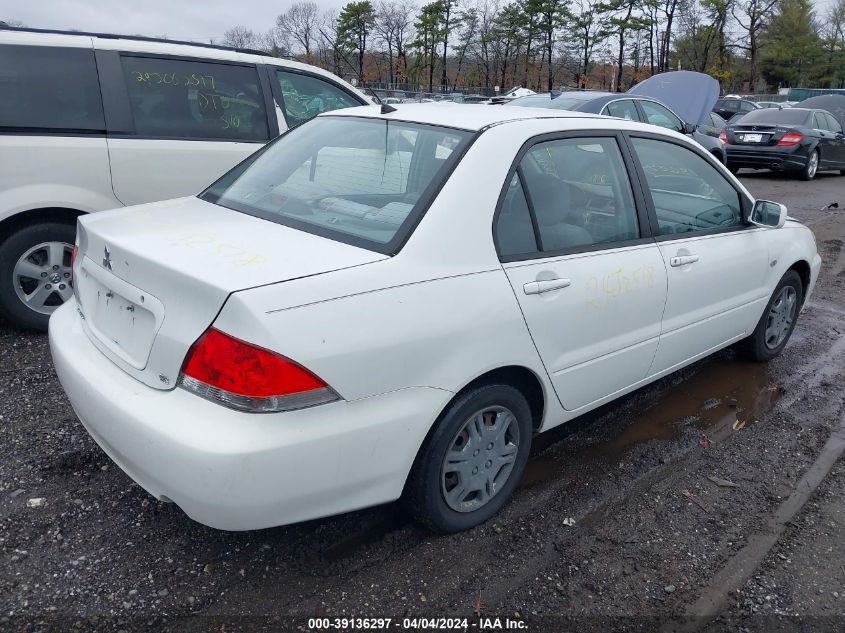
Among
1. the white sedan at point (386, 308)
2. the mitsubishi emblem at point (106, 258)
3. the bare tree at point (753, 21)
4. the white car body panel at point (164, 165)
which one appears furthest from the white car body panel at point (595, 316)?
the bare tree at point (753, 21)

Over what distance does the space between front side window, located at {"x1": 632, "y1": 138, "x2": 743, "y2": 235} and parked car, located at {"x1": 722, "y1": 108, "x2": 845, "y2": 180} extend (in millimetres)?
11986

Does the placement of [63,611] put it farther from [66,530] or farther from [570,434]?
[570,434]

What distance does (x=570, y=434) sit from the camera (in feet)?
12.6

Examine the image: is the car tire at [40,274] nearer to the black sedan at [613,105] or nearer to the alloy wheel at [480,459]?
the alloy wheel at [480,459]

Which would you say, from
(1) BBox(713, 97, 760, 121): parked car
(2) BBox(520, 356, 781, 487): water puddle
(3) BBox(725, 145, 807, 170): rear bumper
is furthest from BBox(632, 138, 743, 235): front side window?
(1) BBox(713, 97, 760, 121): parked car

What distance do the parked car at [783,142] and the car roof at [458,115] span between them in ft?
42.2

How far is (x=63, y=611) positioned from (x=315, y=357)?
1249 mm

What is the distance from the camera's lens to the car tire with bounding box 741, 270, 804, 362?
4.70m

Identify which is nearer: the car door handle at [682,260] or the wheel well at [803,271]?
the car door handle at [682,260]

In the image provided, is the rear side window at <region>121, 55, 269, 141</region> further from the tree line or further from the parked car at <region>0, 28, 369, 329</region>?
the tree line

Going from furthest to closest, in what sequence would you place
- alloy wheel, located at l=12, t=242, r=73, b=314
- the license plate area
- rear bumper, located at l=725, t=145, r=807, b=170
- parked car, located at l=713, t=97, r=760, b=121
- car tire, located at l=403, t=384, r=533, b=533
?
parked car, located at l=713, t=97, r=760, b=121 → rear bumper, located at l=725, t=145, r=807, b=170 → alloy wheel, located at l=12, t=242, r=73, b=314 → car tire, located at l=403, t=384, r=533, b=533 → the license plate area

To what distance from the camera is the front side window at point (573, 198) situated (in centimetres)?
297

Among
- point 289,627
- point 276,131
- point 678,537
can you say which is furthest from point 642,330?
point 276,131

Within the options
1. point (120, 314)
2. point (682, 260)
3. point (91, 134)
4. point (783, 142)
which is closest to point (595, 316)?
point (682, 260)
